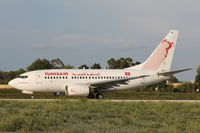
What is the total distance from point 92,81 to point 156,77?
22.2 feet

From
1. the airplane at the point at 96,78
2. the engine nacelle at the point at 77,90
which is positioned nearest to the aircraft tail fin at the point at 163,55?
the airplane at the point at 96,78

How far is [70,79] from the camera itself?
4134 cm

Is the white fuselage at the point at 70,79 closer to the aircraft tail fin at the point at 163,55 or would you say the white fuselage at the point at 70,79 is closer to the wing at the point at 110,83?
the wing at the point at 110,83

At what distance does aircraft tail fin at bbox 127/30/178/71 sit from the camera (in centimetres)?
4338

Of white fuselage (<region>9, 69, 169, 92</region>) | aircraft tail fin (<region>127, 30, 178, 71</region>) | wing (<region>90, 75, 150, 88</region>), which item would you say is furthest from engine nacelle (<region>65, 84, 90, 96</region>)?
aircraft tail fin (<region>127, 30, 178, 71</region>)

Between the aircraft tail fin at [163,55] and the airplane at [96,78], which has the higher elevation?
the aircraft tail fin at [163,55]

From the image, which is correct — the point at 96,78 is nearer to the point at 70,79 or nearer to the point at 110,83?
the point at 110,83

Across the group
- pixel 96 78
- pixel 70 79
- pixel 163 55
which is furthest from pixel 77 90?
pixel 163 55

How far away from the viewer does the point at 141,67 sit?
143ft

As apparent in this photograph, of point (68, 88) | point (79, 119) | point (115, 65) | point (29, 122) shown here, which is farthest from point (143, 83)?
point (115, 65)

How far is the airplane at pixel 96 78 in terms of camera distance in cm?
4088

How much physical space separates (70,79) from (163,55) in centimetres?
1042

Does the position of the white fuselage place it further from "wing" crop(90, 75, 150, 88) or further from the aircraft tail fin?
the aircraft tail fin

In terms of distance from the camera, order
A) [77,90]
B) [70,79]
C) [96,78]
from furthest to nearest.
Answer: [96,78]
[70,79]
[77,90]
